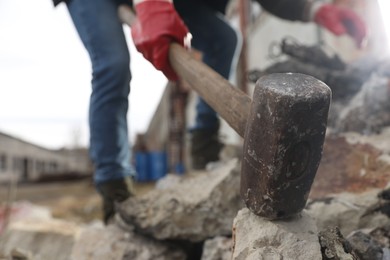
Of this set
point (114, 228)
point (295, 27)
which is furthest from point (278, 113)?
point (295, 27)

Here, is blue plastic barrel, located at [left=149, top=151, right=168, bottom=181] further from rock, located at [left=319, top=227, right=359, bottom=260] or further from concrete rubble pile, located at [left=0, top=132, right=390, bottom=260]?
rock, located at [left=319, top=227, right=359, bottom=260]

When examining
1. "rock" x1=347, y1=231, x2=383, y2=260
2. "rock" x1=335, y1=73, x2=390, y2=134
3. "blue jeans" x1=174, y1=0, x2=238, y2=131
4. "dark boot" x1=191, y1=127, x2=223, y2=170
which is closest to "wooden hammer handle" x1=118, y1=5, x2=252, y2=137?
"rock" x1=347, y1=231, x2=383, y2=260

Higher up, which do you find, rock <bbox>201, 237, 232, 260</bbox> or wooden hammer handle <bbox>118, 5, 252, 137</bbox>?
wooden hammer handle <bbox>118, 5, 252, 137</bbox>

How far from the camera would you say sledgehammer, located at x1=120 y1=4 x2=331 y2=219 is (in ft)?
2.55

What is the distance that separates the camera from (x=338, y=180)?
1517mm

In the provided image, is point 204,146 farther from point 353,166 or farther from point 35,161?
point 35,161

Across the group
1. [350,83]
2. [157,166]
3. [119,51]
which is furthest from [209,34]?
[157,166]

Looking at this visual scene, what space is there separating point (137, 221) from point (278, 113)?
0.81m

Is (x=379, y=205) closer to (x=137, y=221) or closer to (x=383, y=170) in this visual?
(x=383, y=170)

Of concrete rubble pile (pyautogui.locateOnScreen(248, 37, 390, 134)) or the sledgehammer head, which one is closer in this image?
the sledgehammer head

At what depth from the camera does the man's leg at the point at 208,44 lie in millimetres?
1989

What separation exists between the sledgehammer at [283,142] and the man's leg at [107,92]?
77cm

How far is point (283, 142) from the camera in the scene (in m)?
0.79

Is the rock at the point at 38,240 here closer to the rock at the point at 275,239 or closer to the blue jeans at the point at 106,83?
the blue jeans at the point at 106,83
